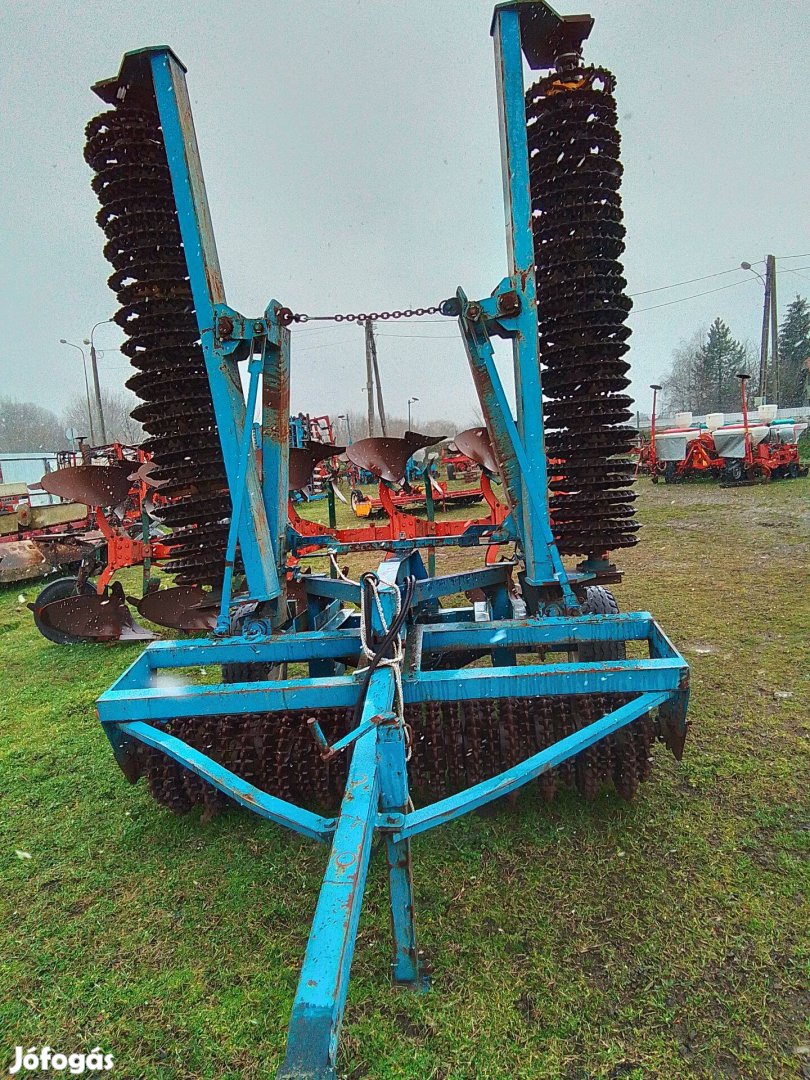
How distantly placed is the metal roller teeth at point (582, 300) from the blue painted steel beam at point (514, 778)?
1194 millimetres

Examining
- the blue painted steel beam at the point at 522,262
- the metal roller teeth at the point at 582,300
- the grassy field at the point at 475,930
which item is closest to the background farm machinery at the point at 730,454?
the metal roller teeth at the point at 582,300

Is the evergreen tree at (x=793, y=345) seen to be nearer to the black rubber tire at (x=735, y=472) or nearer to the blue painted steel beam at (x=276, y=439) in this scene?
the black rubber tire at (x=735, y=472)

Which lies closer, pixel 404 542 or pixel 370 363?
pixel 404 542

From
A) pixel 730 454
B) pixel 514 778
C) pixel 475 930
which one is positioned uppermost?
pixel 730 454

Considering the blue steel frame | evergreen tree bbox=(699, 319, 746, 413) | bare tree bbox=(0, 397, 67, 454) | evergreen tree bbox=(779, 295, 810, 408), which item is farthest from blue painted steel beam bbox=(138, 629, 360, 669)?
bare tree bbox=(0, 397, 67, 454)

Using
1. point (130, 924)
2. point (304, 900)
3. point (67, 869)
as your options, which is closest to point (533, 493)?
point (304, 900)

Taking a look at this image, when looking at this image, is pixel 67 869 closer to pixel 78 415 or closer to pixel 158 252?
pixel 158 252

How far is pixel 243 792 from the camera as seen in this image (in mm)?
1854

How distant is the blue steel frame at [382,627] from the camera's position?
66.4 inches

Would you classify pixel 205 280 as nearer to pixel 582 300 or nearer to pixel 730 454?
pixel 582 300

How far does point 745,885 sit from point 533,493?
1.71m

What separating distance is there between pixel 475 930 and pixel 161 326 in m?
2.90

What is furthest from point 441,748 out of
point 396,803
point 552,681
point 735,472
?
point 735,472

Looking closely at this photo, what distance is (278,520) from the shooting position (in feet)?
10.3
